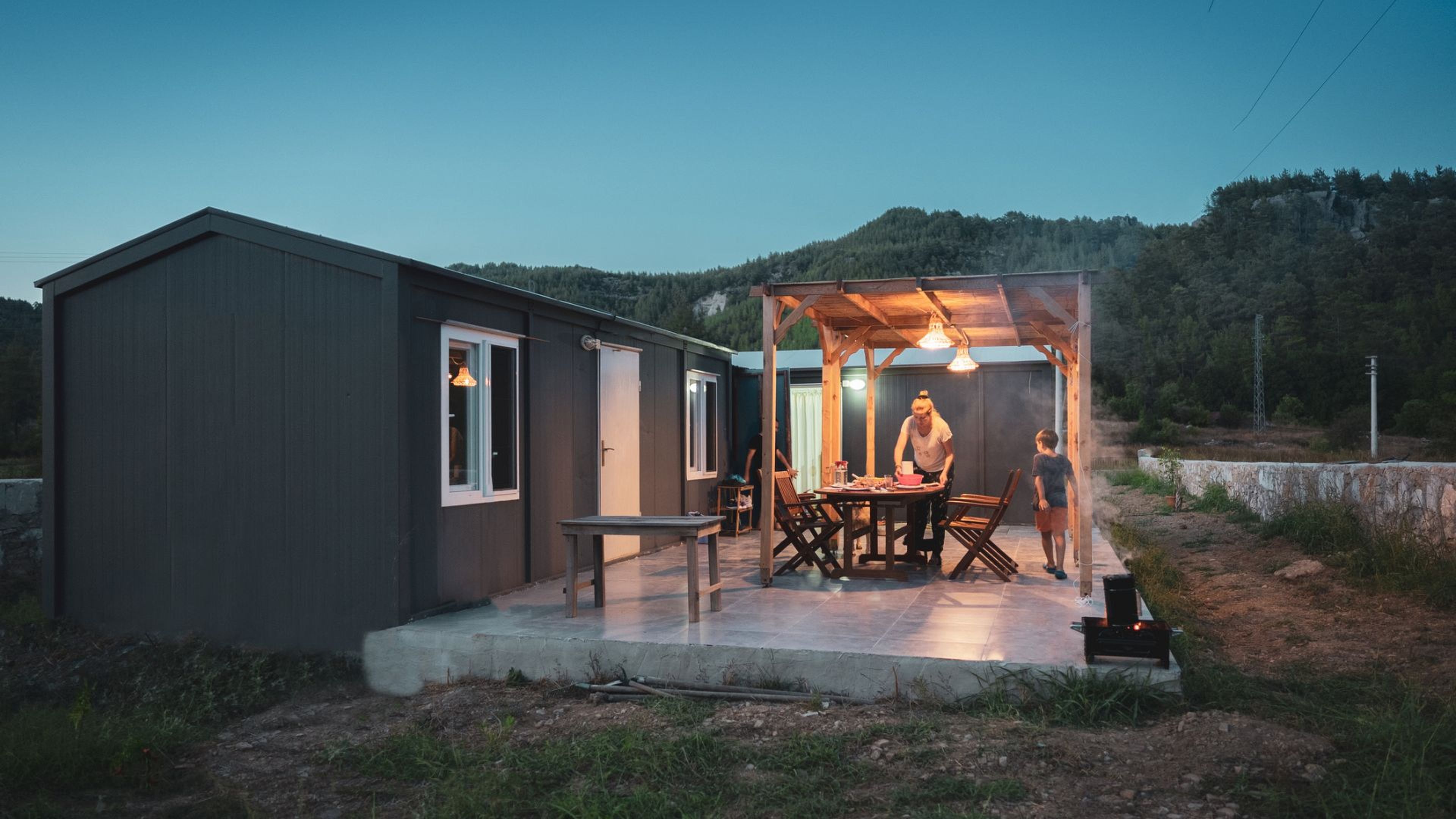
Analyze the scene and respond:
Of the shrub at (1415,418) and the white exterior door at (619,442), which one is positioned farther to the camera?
the shrub at (1415,418)

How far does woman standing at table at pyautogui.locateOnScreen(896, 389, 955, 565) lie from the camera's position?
8.80m

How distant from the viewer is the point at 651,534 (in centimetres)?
606

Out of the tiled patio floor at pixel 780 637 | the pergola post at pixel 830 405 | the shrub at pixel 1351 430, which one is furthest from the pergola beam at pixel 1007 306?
the shrub at pixel 1351 430

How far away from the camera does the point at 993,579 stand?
7.79 metres

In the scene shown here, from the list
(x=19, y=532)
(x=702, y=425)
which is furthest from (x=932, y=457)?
(x=19, y=532)

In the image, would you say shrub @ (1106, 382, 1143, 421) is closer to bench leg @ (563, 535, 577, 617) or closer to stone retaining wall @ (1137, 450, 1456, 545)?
stone retaining wall @ (1137, 450, 1456, 545)

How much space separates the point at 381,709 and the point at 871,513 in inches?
170

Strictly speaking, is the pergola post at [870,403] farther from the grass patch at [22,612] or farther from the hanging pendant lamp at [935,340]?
the grass patch at [22,612]

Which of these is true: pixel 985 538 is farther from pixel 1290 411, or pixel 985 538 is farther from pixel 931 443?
pixel 1290 411

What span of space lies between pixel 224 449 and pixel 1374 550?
8979mm

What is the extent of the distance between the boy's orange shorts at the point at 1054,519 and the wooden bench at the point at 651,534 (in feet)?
9.39

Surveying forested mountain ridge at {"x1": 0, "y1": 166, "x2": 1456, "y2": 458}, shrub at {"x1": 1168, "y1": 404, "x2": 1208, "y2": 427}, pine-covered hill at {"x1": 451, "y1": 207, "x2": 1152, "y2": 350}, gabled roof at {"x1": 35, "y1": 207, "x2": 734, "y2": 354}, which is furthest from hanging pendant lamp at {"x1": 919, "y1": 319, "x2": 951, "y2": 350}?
shrub at {"x1": 1168, "y1": 404, "x2": 1208, "y2": 427}

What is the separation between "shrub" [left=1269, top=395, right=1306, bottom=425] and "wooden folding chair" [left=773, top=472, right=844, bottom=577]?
47.0 metres

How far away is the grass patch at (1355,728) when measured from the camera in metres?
3.26
